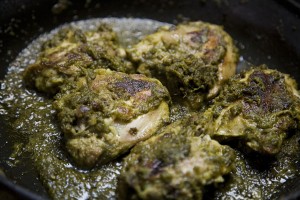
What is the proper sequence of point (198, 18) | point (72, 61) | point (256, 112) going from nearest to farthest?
point (256, 112) < point (72, 61) < point (198, 18)

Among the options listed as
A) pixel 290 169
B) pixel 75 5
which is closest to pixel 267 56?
pixel 290 169

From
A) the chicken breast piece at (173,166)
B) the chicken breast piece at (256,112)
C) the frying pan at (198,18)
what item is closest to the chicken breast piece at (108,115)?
the chicken breast piece at (173,166)

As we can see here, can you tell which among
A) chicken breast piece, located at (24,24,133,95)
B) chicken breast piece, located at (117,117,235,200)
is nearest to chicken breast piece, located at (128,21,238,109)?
chicken breast piece, located at (24,24,133,95)

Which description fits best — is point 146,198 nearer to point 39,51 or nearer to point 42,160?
point 42,160

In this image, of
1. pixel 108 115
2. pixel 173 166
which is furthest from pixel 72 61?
pixel 173 166

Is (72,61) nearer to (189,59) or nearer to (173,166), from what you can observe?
(189,59)

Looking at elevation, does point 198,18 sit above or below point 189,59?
below

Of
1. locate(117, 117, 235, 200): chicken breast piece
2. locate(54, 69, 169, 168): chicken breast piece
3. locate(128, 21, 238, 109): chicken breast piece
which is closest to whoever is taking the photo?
locate(117, 117, 235, 200): chicken breast piece

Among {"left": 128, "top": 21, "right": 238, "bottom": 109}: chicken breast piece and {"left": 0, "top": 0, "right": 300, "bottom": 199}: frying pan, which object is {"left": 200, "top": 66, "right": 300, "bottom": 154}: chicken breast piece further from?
{"left": 0, "top": 0, "right": 300, "bottom": 199}: frying pan
